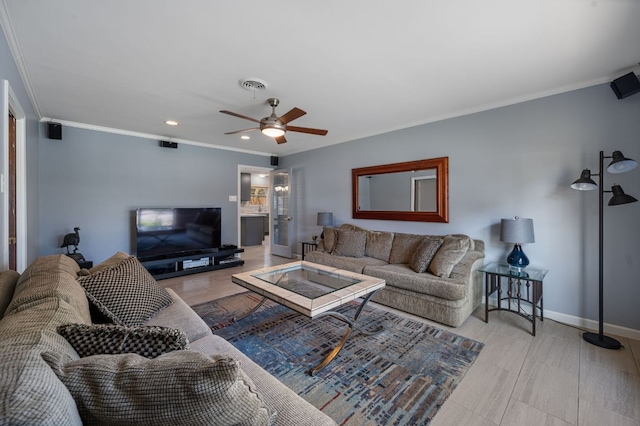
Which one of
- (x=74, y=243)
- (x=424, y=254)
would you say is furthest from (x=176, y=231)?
(x=424, y=254)

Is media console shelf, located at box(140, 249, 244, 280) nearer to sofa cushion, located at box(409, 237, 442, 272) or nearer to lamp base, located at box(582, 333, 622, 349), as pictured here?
sofa cushion, located at box(409, 237, 442, 272)

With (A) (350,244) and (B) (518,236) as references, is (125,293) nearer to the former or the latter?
(A) (350,244)

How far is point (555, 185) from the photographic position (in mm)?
2918

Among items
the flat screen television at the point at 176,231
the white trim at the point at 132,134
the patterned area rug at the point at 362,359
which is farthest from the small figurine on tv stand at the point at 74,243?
the patterned area rug at the point at 362,359

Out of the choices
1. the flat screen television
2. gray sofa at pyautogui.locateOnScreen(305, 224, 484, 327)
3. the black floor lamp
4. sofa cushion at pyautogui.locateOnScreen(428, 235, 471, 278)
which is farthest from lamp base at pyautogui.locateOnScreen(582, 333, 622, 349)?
the flat screen television

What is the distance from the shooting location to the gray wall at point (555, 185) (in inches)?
102

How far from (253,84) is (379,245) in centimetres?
267

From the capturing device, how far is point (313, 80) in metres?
2.68

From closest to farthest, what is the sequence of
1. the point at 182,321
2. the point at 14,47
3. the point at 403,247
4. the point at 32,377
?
the point at 32,377 < the point at 182,321 < the point at 14,47 < the point at 403,247

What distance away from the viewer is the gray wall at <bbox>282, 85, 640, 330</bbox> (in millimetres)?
2580

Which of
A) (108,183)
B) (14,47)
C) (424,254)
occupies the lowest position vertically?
(424,254)

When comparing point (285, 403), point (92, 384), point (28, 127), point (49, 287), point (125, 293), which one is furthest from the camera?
point (28, 127)

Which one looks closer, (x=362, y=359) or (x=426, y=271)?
(x=362, y=359)

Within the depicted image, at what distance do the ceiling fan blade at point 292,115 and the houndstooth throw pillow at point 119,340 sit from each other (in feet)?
7.06
